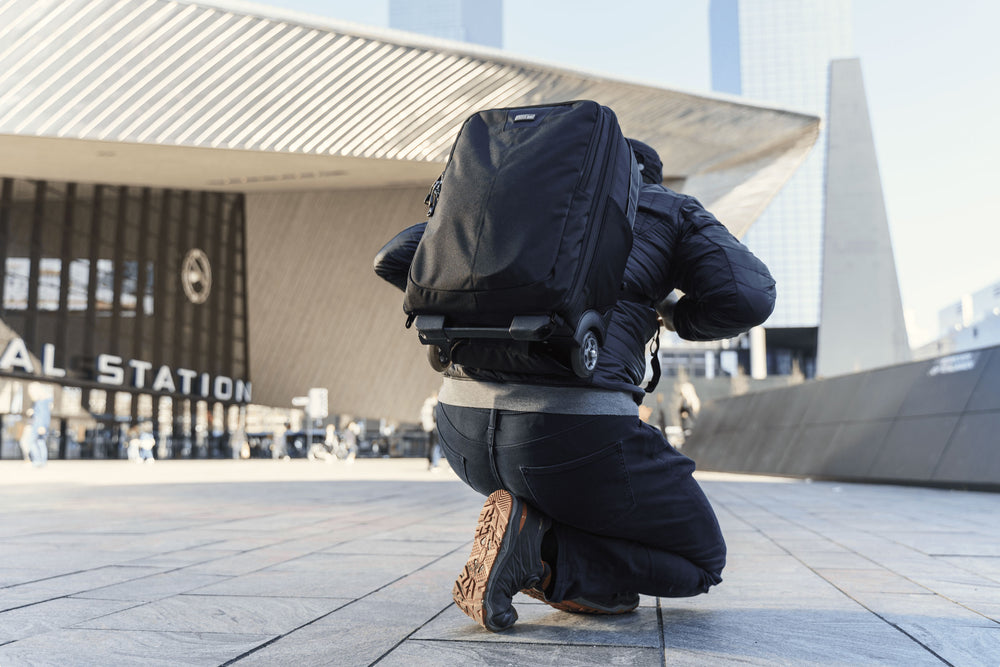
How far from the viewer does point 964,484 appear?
→ 9.76 metres

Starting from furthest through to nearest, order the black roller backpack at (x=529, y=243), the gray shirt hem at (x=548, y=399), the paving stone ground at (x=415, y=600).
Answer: the gray shirt hem at (x=548, y=399)
the paving stone ground at (x=415, y=600)
the black roller backpack at (x=529, y=243)

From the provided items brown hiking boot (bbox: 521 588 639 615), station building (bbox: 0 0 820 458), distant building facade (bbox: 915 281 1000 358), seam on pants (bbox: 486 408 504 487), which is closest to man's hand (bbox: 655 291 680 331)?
seam on pants (bbox: 486 408 504 487)

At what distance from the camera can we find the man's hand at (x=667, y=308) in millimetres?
2828

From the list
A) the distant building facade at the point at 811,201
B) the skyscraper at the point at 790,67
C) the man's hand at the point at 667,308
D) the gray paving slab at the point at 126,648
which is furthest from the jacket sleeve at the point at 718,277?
the skyscraper at the point at 790,67

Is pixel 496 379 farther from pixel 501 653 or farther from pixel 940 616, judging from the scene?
pixel 940 616

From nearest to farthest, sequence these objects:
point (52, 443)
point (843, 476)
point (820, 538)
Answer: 1. point (820, 538)
2. point (843, 476)
3. point (52, 443)

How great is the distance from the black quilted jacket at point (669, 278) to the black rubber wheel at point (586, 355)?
0.20 m

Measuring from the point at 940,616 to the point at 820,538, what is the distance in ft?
8.68

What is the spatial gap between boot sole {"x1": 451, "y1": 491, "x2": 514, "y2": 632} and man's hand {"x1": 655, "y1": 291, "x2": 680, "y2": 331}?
80cm

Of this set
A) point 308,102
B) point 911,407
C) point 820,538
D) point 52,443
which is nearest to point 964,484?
point 911,407

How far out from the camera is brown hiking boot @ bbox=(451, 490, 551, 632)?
244cm

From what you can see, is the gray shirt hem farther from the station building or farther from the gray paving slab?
the station building

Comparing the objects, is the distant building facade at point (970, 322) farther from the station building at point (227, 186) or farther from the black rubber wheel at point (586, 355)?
the black rubber wheel at point (586, 355)

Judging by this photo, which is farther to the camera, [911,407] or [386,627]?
[911,407]
